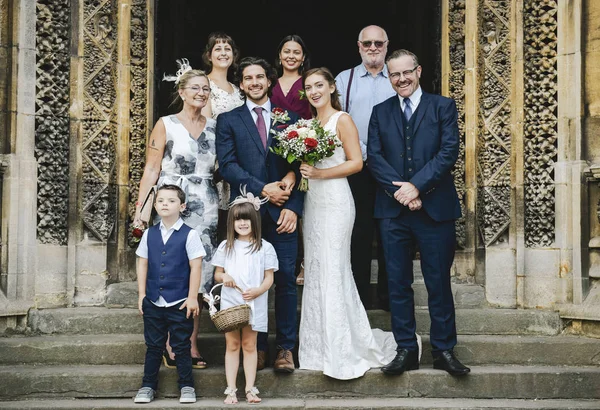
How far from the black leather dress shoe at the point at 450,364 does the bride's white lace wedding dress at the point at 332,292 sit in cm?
40

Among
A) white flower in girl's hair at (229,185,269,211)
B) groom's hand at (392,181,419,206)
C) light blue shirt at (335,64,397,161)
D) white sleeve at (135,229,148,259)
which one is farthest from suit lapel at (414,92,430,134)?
white sleeve at (135,229,148,259)

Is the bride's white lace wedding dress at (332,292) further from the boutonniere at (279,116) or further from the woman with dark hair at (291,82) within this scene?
the woman with dark hair at (291,82)

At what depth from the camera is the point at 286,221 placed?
623 cm

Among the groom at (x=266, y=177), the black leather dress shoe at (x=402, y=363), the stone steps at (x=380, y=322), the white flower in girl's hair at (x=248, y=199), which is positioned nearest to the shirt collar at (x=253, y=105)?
the groom at (x=266, y=177)

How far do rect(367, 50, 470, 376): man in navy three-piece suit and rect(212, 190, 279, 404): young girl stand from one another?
3.28 ft

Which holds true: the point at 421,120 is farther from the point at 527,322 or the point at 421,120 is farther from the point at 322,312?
the point at 527,322

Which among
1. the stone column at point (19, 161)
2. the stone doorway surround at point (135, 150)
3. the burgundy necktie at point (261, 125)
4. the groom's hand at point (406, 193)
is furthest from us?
the stone doorway surround at point (135, 150)

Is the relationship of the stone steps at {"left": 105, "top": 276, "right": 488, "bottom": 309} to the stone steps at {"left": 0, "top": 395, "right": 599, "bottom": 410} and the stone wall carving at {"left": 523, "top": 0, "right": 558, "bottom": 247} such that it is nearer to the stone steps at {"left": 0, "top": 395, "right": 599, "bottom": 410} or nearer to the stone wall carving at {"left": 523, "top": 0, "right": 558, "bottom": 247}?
the stone wall carving at {"left": 523, "top": 0, "right": 558, "bottom": 247}

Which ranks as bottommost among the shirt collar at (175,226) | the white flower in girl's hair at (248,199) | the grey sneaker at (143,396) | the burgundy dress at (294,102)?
the grey sneaker at (143,396)

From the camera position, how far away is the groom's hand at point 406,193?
6156 millimetres

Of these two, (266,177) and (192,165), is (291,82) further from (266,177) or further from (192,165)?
(192,165)

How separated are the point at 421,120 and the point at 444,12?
233 centimetres

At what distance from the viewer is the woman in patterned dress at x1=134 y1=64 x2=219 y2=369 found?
6332mm

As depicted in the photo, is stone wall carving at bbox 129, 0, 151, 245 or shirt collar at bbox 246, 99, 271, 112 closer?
shirt collar at bbox 246, 99, 271, 112
